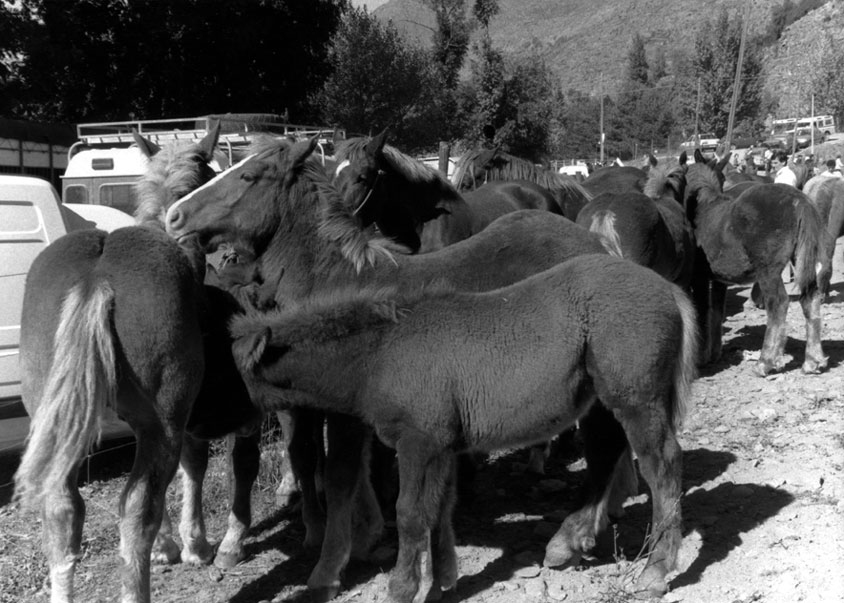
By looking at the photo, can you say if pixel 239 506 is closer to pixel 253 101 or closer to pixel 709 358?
pixel 709 358

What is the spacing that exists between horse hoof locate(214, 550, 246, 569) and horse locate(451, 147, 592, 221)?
21.1 ft

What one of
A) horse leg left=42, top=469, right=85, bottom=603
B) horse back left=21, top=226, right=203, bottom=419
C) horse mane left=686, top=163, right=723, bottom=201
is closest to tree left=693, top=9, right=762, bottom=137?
horse mane left=686, top=163, right=723, bottom=201

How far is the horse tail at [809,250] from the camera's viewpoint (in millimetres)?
8930

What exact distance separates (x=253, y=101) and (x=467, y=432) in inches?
648

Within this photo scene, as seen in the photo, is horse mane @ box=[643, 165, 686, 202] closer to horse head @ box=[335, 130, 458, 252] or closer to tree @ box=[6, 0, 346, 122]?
horse head @ box=[335, 130, 458, 252]

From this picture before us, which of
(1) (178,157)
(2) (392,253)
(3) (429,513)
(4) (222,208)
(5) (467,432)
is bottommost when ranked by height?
(3) (429,513)

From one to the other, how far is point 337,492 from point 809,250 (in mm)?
6628

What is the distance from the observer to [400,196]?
6855 millimetres

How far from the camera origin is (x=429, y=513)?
4090 mm

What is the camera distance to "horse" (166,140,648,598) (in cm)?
514

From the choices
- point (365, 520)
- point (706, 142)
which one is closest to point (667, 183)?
point (365, 520)

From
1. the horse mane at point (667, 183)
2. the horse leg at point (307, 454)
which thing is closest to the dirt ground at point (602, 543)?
Result: the horse leg at point (307, 454)

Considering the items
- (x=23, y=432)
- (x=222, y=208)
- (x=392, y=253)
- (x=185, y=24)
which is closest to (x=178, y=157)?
(x=222, y=208)

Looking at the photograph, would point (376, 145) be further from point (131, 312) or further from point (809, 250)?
point (809, 250)
